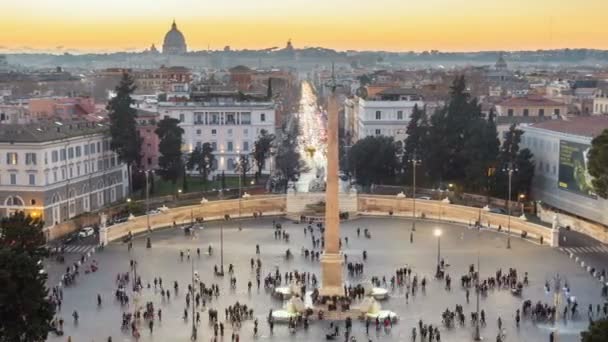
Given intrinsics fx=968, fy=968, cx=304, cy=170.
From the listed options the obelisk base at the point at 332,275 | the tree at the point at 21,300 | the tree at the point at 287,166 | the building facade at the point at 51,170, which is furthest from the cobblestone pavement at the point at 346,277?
the tree at the point at 287,166

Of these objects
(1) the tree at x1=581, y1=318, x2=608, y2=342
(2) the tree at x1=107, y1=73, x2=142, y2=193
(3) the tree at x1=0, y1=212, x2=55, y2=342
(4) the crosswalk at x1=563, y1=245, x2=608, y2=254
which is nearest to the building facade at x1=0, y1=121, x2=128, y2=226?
(2) the tree at x1=107, y1=73, x2=142, y2=193

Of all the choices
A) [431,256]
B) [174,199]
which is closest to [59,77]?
[174,199]

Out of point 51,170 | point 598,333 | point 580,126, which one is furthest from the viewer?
point 580,126

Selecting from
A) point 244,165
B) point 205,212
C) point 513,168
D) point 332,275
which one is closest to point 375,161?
point 244,165

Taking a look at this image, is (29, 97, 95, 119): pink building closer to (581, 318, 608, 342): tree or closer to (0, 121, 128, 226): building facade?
(0, 121, 128, 226): building facade

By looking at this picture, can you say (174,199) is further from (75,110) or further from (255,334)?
(255,334)

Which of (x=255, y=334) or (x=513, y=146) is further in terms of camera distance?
(x=513, y=146)

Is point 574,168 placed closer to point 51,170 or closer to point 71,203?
point 71,203
